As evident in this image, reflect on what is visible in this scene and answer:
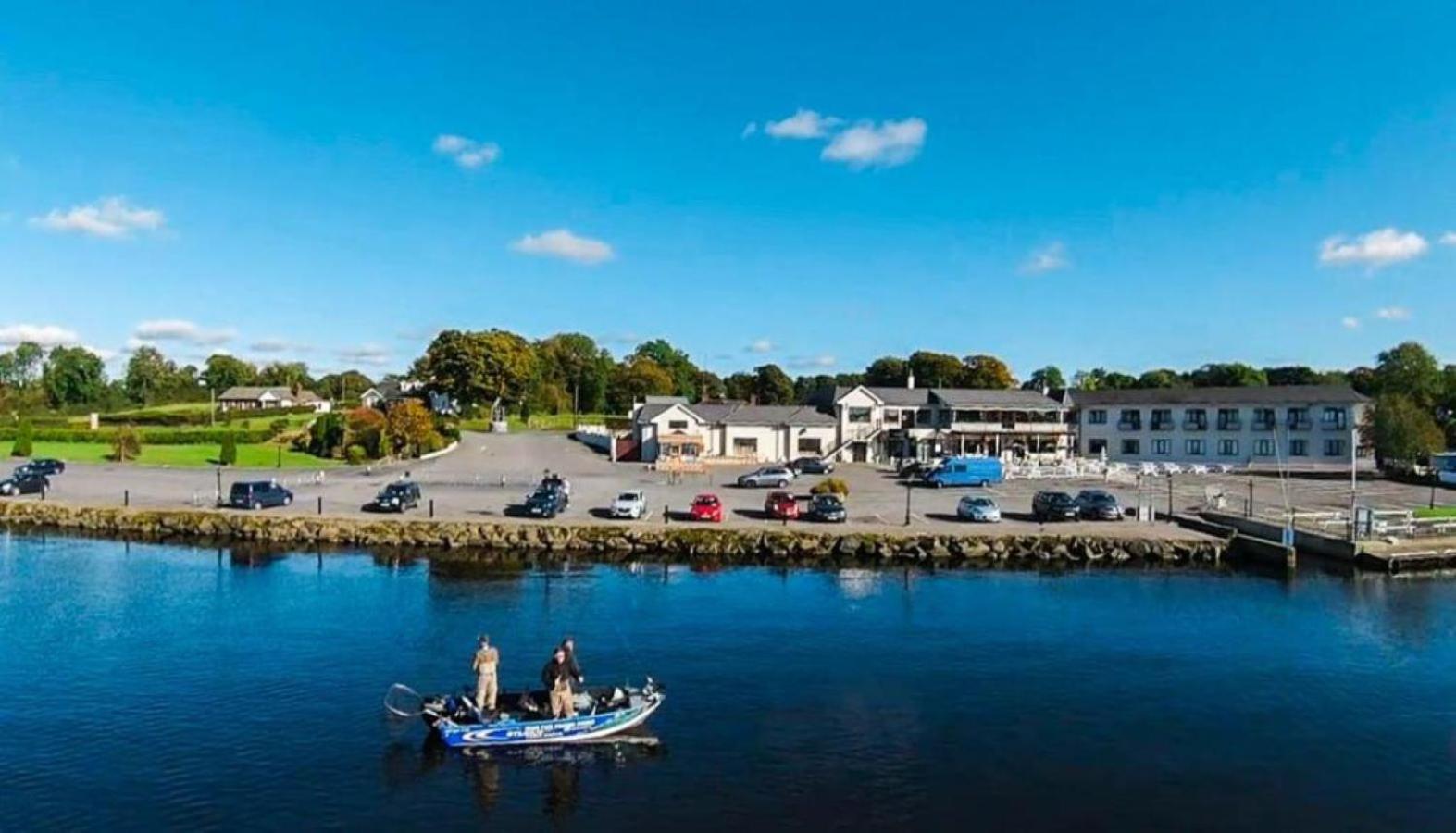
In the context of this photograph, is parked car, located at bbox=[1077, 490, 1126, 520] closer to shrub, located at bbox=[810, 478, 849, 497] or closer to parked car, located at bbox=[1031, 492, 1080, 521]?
parked car, located at bbox=[1031, 492, 1080, 521]

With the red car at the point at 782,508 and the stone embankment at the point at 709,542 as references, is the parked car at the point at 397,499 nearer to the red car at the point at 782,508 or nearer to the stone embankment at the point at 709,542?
the stone embankment at the point at 709,542

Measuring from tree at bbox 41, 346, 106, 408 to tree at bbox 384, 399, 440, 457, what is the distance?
97.9 meters

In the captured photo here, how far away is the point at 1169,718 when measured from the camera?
25547mm

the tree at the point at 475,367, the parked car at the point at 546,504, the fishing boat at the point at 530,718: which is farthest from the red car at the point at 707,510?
the tree at the point at 475,367

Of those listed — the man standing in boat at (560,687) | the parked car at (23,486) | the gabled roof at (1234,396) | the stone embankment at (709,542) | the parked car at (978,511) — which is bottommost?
the man standing in boat at (560,687)

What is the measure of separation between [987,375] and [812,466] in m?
69.9

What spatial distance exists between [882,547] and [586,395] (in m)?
126

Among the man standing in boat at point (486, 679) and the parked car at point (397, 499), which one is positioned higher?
the parked car at point (397, 499)

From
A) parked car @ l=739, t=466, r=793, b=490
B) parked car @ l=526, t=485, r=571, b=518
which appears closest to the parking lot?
parked car @ l=526, t=485, r=571, b=518

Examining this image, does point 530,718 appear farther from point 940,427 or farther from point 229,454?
point 940,427

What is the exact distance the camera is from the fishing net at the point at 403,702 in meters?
24.7

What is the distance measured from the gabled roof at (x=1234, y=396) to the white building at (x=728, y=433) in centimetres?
2966

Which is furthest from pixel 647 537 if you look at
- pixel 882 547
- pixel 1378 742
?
pixel 1378 742

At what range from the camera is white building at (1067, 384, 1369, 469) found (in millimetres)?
93312
